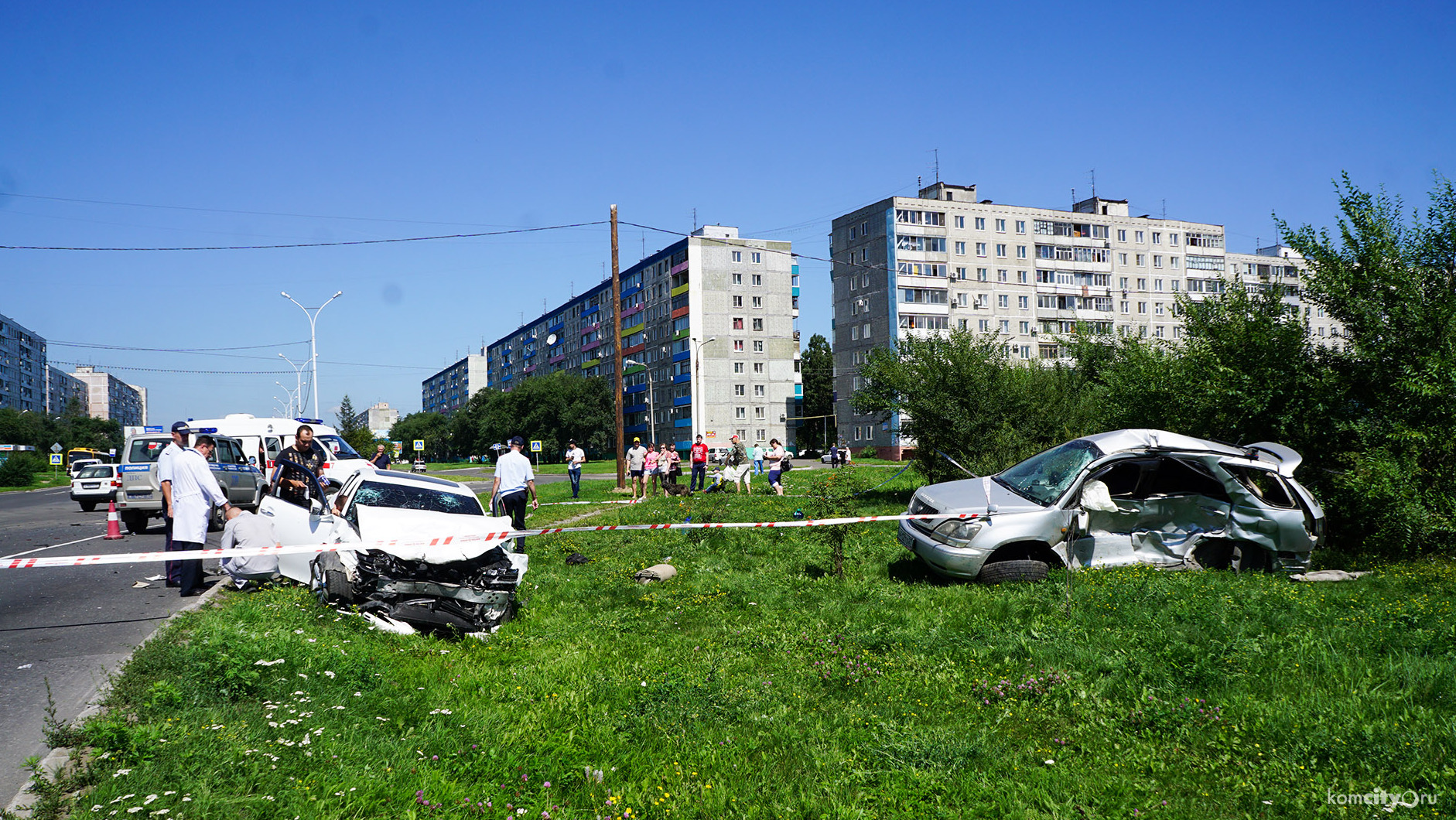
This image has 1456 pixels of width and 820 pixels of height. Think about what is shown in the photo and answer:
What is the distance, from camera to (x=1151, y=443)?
32.0ft

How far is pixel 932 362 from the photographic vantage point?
65.9 ft

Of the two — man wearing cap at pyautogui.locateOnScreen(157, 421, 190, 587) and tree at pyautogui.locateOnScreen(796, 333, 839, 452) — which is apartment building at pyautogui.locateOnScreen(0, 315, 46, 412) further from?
man wearing cap at pyautogui.locateOnScreen(157, 421, 190, 587)

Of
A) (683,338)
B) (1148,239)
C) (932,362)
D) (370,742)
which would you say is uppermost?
(1148,239)

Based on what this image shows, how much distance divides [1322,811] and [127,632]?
28.0 ft

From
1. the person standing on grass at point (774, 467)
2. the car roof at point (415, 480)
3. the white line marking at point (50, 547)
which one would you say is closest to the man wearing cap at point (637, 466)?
the person standing on grass at point (774, 467)

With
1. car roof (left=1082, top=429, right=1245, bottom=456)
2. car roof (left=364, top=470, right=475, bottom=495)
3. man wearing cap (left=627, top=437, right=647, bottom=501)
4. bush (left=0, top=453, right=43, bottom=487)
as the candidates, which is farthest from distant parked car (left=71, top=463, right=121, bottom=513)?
bush (left=0, top=453, right=43, bottom=487)

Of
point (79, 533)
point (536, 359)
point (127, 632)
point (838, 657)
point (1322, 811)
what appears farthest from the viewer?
point (536, 359)

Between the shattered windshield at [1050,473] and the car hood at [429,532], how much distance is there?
5.93 m

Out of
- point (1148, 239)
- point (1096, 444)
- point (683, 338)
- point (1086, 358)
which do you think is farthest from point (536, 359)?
point (1096, 444)

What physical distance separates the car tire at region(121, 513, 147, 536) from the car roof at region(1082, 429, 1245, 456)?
1713cm

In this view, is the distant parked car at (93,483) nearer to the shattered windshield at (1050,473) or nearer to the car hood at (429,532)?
the car hood at (429,532)

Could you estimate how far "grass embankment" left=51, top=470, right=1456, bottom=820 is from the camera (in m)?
4.26

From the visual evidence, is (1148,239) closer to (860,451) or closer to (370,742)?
(860,451)

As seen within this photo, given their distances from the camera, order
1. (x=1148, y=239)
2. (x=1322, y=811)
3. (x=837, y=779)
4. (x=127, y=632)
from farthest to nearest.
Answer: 1. (x=1148, y=239)
2. (x=127, y=632)
3. (x=837, y=779)
4. (x=1322, y=811)
